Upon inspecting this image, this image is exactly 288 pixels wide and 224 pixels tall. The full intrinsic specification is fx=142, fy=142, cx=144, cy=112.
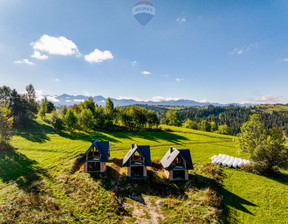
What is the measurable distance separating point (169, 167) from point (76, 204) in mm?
20132

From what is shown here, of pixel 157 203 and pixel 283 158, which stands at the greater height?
pixel 283 158

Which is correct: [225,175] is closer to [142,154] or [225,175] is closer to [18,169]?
[142,154]

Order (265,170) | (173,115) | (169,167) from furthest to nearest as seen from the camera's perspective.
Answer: (173,115) < (265,170) < (169,167)

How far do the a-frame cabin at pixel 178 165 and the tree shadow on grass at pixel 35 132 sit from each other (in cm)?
4982

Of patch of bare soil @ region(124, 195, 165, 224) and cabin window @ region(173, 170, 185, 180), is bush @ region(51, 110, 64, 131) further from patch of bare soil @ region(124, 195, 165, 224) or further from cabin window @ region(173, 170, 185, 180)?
cabin window @ region(173, 170, 185, 180)

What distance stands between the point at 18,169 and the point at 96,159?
741 inches

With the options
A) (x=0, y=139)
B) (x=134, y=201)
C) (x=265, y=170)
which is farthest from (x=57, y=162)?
(x=265, y=170)

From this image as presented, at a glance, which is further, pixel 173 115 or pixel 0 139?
pixel 173 115

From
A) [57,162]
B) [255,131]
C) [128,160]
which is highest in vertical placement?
[255,131]

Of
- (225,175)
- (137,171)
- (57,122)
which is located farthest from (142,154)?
(57,122)

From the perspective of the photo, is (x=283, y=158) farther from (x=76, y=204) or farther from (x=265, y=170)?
(x=76, y=204)

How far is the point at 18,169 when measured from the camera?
34.3 m

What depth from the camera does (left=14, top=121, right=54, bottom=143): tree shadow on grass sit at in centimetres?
5741

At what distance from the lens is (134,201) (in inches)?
1049
